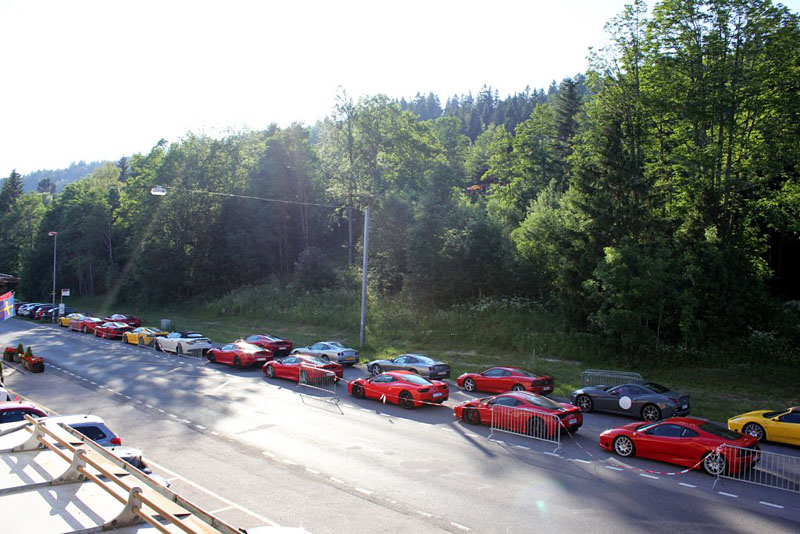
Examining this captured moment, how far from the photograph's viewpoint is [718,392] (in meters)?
20.2

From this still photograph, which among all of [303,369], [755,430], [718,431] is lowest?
[303,369]

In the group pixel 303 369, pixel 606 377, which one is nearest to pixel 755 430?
pixel 606 377

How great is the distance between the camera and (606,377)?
2145 cm

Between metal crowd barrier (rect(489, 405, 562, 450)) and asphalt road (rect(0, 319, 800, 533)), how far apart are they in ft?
0.99

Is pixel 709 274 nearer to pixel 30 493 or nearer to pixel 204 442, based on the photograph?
pixel 204 442

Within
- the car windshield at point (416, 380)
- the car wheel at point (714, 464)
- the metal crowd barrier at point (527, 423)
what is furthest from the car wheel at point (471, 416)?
the car wheel at point (714, 464)

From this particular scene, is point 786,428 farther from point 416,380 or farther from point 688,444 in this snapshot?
point 416,380

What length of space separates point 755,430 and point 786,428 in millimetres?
773

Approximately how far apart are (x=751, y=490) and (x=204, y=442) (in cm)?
1246

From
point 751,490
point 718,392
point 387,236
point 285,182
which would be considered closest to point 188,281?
point 285,182

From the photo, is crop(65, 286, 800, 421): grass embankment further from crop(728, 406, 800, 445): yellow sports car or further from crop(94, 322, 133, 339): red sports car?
crop(94, 322, 133, 339): red sports car

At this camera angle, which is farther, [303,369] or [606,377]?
[303,369]

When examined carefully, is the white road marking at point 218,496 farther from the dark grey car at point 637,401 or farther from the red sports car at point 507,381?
the dark grey car at point 637,401

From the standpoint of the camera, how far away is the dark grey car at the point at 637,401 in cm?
1658
